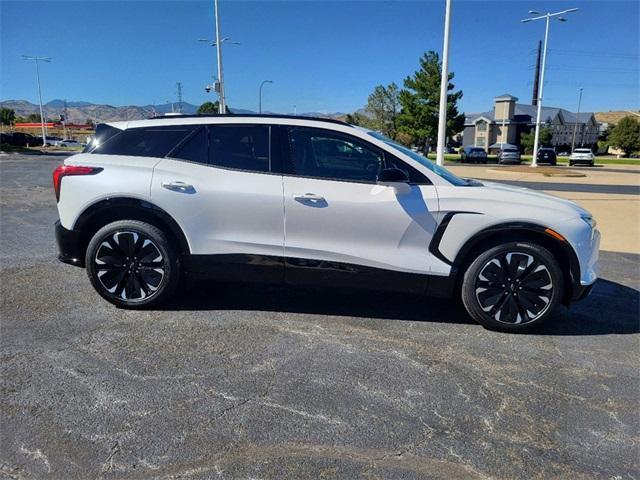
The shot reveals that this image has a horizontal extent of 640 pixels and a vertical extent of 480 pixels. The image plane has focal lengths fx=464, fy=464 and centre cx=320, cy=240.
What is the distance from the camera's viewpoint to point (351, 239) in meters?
3.93

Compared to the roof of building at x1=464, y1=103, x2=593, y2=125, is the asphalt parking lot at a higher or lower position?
lower

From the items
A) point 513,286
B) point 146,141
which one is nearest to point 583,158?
point 513,286

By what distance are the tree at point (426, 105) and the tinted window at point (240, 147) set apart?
1716 inches

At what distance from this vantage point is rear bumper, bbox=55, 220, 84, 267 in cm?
429

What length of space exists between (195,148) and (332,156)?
1.24m

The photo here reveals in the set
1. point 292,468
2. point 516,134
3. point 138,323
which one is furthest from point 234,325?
point 516,134

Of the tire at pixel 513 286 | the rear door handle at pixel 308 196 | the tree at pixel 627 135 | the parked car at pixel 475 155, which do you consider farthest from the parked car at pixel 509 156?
the rear door handle at pixel 308 196

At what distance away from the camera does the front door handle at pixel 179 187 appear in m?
4.03

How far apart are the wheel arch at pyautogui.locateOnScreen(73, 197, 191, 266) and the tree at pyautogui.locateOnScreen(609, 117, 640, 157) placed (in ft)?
247

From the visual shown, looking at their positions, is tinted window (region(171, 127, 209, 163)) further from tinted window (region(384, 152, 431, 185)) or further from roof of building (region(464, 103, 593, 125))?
roof of building (region(464, 103, 593, 125))

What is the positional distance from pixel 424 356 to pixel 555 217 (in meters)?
1.61

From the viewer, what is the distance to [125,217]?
14.0 ft

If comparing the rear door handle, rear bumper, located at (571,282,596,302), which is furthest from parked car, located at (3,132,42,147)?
rear bumper, located at (571,282,596,302)

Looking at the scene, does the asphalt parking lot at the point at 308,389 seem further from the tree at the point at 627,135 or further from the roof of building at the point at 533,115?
the roof of building at the point at 533,115
